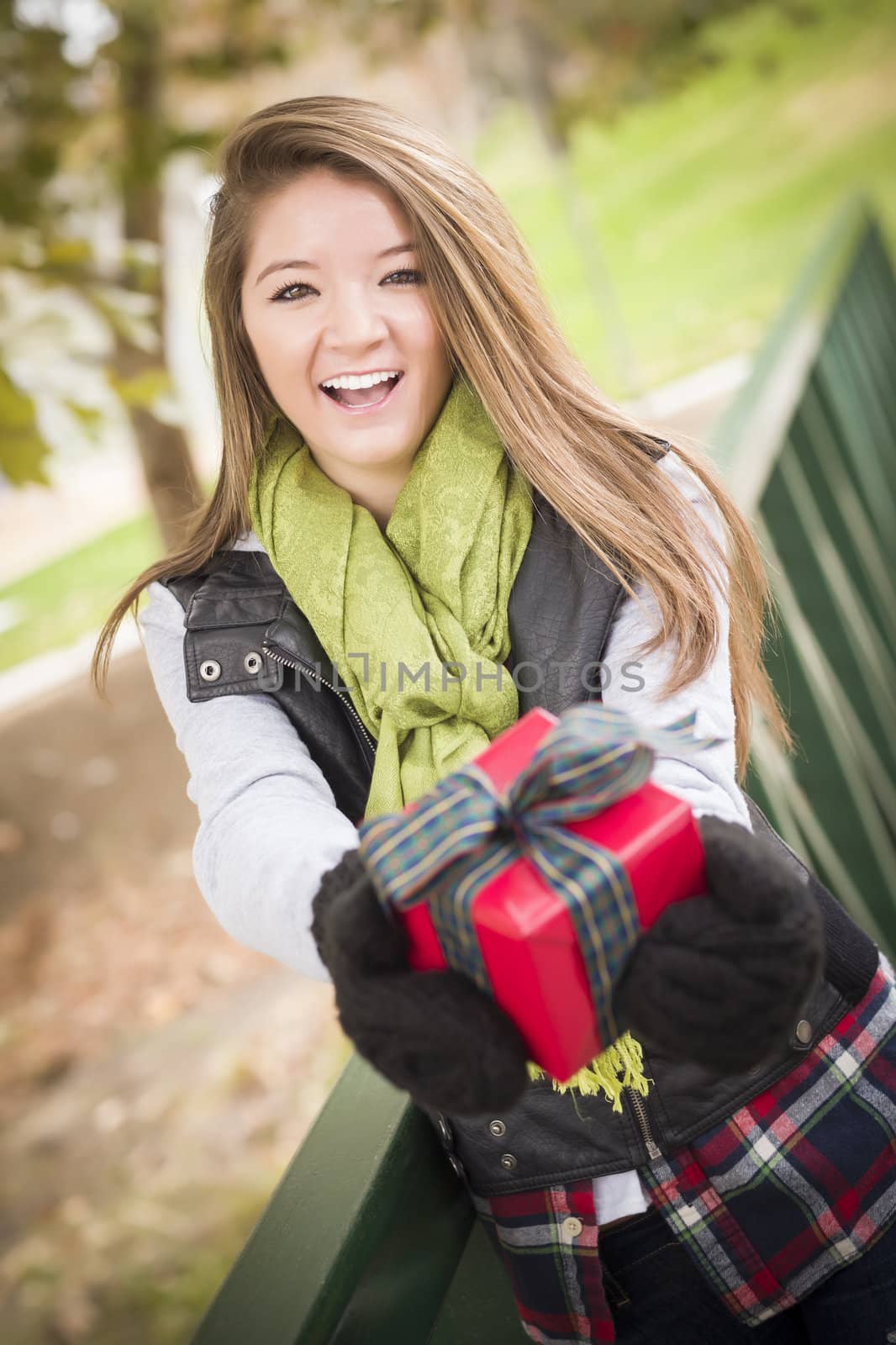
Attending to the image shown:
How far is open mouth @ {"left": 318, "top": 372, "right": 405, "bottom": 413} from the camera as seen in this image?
1.37m

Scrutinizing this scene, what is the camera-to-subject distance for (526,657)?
1311mm

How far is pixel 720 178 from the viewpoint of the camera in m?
13.0

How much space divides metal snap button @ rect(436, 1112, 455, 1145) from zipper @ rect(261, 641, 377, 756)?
0.39 meters

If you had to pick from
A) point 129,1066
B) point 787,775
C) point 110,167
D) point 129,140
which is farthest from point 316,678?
point 129,1066

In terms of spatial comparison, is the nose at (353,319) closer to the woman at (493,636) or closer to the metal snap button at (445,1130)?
the woman at (493,636)

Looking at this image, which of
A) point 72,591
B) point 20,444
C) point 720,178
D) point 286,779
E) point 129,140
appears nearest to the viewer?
point 286,779

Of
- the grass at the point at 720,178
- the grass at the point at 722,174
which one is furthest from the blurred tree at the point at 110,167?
the grass at the point at 722,174

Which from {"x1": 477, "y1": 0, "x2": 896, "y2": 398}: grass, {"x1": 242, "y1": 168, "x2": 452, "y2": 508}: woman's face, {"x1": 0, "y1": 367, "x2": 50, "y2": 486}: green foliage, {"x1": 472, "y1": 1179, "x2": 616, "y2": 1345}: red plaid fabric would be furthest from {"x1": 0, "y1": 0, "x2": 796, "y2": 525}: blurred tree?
{"x1": 477, "y1": 0, "x2": 896, "y2": 398}: grass

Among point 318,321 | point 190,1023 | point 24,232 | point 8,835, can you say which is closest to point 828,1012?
point 318,321

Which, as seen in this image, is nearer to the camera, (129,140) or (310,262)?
(310,262)

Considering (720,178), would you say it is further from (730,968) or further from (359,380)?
(730,968)

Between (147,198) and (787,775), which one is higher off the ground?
(147,198)

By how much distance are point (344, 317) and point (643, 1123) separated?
2.99 feet

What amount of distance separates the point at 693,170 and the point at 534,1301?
13.8 m
